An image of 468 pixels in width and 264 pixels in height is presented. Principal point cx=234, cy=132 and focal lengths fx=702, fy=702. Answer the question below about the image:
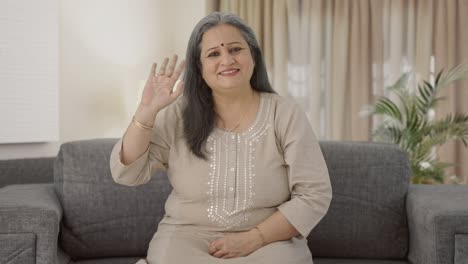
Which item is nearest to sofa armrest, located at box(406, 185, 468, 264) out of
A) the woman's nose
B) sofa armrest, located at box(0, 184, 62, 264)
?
the woman's nose

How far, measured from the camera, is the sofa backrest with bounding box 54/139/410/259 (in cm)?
270

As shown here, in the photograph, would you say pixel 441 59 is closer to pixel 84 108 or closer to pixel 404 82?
pixel 404 82

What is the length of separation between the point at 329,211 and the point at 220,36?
84cm

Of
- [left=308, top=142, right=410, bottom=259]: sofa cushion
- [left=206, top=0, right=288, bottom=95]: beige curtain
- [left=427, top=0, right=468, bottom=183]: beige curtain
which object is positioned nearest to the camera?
[left=308, top=142, right=410, bottom=259]: sofa cushion

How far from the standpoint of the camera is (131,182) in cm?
233

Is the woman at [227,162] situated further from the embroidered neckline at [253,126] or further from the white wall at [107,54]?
the white wall at [107,54]

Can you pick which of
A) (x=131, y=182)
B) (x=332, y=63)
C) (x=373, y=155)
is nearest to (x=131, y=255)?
(x=131, y=182)

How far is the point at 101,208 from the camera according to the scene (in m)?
2.72

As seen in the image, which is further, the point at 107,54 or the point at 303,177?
the point at 107,54

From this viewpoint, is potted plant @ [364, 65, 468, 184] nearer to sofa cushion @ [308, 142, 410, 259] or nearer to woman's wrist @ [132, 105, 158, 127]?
sofa cushion @ [308, 142, 410, 259]

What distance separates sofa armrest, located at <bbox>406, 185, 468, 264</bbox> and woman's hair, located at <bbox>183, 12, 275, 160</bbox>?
27.0 inches

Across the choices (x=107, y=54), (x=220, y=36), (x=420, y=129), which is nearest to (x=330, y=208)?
(x=220, y=36)

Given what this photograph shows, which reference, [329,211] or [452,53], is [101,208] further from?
[452,53]

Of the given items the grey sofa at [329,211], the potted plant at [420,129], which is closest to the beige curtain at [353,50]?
the potted plant at [420,129]
